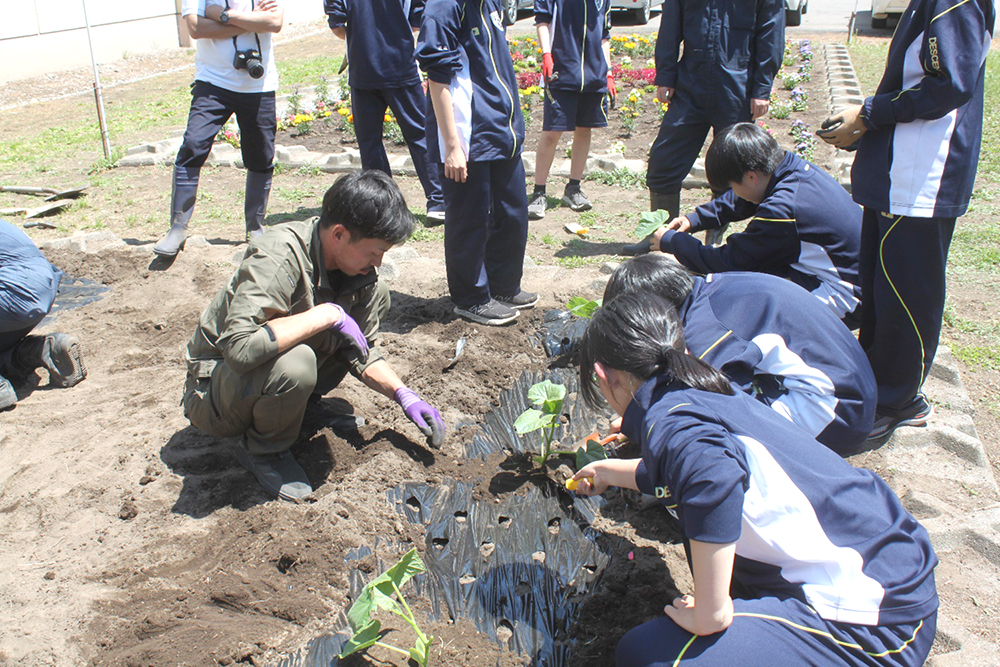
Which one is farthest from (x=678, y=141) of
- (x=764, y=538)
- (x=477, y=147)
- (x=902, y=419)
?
(x=764, y=538)

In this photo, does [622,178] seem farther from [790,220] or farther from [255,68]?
[790,220]

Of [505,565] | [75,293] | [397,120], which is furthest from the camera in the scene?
[397,120]

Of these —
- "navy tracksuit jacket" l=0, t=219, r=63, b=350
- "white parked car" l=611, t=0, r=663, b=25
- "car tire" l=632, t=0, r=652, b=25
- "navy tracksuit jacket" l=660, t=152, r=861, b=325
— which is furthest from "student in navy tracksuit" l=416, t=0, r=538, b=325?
"car tire" l=632, t=0, r=652, b=25

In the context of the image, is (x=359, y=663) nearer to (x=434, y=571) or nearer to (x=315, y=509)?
(x=434, y=571)

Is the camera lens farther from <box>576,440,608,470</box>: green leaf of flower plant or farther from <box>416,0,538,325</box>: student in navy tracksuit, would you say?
<box>576,440,608,470</box>: green leaf of flower plant

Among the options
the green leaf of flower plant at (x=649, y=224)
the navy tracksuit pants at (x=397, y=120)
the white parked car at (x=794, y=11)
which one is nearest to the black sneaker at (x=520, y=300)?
the green leaf of flower plant at (x=649, y=224)

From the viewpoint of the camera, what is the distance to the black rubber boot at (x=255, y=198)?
5.01 m

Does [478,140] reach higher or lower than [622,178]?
higher

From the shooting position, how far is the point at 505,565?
2.48 m

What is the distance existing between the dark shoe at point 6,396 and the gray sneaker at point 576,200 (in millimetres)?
3841

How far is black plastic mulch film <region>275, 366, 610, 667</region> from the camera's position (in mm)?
2227

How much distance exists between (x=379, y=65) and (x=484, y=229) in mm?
1782

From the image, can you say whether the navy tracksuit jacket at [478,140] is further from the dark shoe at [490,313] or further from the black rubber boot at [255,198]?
the black rubber boot at [255,198]

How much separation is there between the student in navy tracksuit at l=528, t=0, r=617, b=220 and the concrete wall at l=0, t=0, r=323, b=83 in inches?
316
